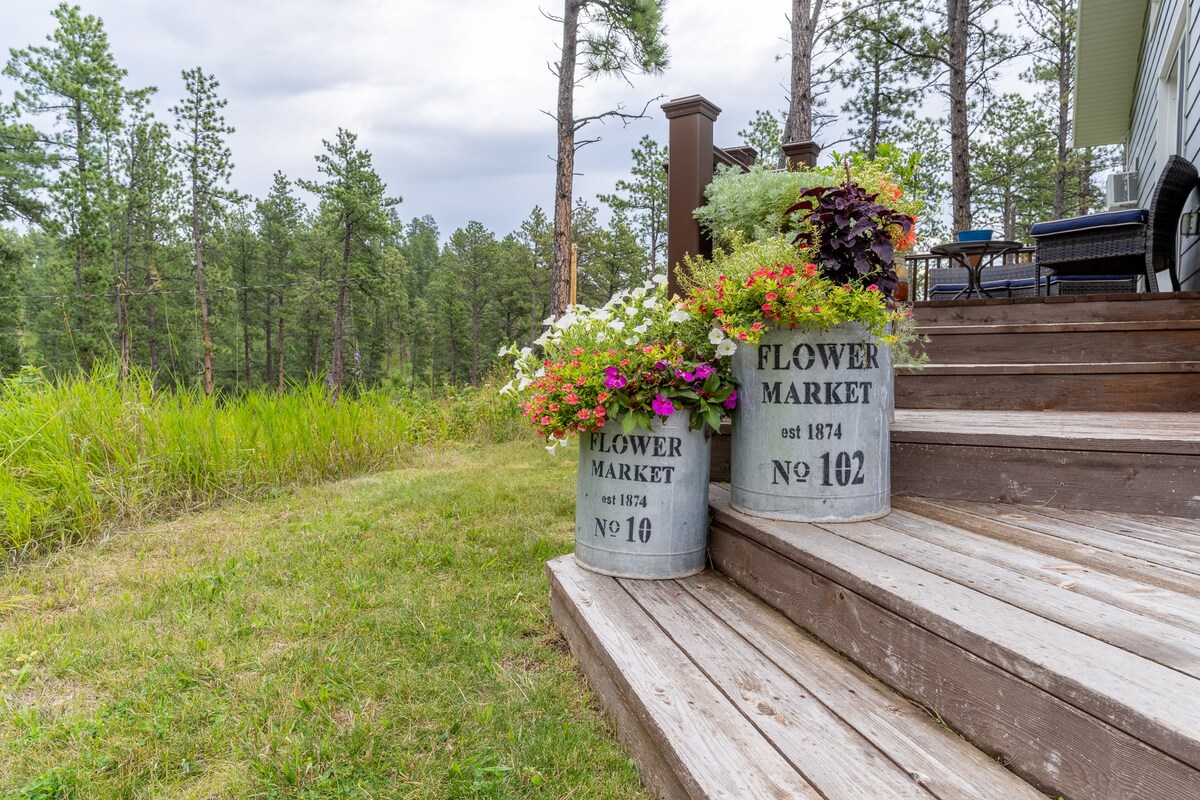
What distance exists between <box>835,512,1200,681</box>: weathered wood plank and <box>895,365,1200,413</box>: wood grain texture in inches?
50.0

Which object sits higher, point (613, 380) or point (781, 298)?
point (781, 298)

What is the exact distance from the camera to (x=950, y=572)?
1318 mm

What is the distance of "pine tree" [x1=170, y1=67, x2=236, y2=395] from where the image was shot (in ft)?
66.6

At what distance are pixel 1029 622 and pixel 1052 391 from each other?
1.74 metres

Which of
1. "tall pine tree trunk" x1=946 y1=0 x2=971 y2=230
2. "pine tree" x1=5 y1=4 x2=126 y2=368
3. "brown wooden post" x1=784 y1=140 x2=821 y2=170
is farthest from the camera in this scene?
"pine tree" x1=5 y1=4 x2=126 y2=368

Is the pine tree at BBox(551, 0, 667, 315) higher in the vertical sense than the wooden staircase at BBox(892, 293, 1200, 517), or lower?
higher

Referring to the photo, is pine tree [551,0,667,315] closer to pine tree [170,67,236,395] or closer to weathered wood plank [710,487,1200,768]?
weathered wood plank [710,487,1200,768]

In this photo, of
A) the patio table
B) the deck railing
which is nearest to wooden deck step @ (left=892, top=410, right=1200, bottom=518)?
the deck railing

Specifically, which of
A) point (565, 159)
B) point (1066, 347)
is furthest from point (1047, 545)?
point (565, 159)

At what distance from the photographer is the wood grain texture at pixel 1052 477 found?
5.34ft

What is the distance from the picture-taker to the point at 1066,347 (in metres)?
2.78

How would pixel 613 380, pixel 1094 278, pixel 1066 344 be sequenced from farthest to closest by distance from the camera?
pixel 1094 278
pixel 1066 344
pixel 613 380

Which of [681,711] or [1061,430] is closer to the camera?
[681,711]

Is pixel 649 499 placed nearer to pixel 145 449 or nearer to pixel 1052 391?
pixel 1052 391
